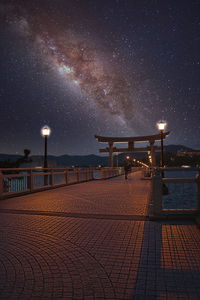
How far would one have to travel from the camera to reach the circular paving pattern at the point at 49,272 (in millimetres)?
2641

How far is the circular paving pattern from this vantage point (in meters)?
2.64

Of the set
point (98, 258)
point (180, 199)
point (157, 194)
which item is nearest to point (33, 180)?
point (157, 194)

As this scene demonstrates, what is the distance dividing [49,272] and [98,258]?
0.84m

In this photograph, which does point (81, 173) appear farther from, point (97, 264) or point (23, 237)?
point (97, 264)

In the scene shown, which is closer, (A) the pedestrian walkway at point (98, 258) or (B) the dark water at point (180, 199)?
(A) the pedestrian walkway at point (98, 258)

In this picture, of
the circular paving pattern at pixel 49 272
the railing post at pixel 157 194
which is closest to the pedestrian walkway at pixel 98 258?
the circular paving pattern at pixel 49 272

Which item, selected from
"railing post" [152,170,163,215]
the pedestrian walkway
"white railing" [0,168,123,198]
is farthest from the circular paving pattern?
"white railing" [0,168,123,198]

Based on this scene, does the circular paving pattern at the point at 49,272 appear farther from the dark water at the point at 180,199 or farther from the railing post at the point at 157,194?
the dark water at the point at 180,199

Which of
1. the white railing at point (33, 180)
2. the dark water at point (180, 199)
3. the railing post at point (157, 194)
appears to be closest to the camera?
the railing post at point (157, 194)

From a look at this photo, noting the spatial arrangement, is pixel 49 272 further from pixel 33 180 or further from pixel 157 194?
pixel 33 180

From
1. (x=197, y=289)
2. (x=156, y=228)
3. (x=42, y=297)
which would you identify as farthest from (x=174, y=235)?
(x=42, y=297)

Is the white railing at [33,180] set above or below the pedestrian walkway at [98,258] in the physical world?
above

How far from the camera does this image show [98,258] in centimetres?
360

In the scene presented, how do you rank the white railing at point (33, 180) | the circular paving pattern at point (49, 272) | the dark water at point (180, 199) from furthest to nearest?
1. the white railing at point (33, 180)
2. the dark water at point (180, 199)
3. the circular paving pattern at point (49, 272)
